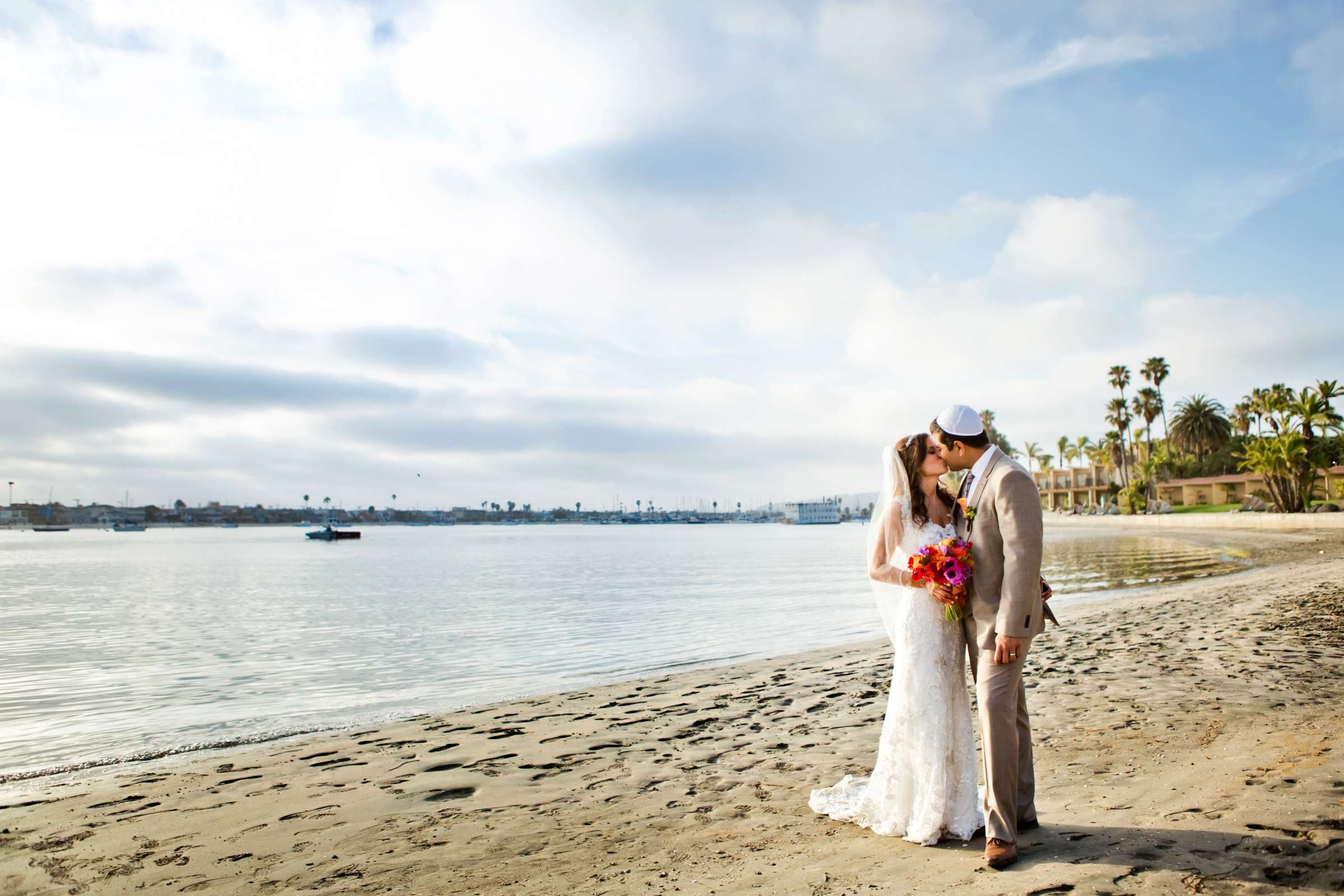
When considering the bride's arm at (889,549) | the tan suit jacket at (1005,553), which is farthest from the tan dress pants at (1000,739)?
the bride's arm at (889,549)

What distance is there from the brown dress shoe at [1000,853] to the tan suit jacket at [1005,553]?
Answer: 1027 millimetres

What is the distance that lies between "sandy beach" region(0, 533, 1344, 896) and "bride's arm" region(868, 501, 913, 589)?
1569mm

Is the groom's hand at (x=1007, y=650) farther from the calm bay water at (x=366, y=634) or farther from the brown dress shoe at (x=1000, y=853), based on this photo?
the calm bay water at (x=366, y=634)

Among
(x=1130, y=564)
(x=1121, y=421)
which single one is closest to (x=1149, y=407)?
(x=1121, y=421)

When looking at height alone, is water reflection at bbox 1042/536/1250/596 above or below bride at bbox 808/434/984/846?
below

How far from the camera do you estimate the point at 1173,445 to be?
10844cm

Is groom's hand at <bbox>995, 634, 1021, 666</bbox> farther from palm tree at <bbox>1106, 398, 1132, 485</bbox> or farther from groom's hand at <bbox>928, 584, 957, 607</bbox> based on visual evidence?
palm tree at <bbox>1106, 398, 1132, 485</bbox>

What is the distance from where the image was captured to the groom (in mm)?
4316

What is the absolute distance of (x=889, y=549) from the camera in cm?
500

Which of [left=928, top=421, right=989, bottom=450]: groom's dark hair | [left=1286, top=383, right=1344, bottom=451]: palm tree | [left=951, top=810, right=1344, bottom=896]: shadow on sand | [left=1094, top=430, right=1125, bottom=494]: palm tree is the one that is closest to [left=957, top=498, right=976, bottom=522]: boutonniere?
[left=928, top=421, right=989, bottom=450]: groom's dark hair

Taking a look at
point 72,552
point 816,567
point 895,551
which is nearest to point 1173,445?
point 816,567

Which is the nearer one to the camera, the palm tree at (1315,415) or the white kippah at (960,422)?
the white kippah at (960,422)

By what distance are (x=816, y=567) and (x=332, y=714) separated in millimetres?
37194

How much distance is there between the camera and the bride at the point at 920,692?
4750 millimetres
